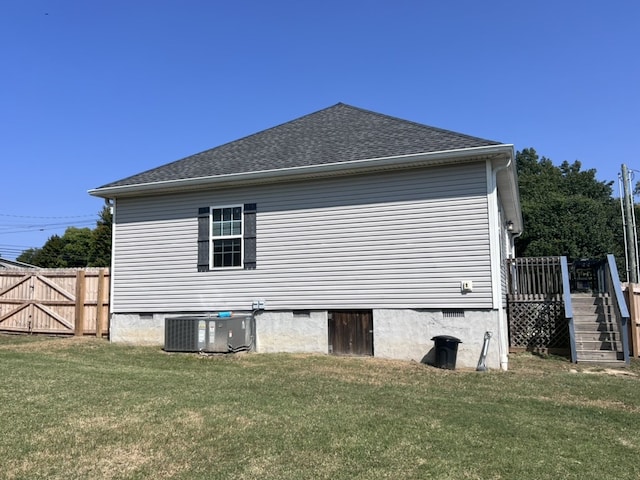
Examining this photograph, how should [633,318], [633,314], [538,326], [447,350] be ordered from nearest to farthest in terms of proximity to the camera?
[447,350] < [633,318] < [633,314] < [538,326]

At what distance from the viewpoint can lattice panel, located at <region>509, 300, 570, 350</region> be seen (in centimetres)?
1098

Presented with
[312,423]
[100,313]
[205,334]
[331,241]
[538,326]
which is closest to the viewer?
[312,423]

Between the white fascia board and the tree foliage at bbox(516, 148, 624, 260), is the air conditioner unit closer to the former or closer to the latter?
the white fascia board

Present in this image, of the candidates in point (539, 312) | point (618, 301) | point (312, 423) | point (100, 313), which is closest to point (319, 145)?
point (539, 312)

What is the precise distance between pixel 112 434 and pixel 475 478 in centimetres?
331

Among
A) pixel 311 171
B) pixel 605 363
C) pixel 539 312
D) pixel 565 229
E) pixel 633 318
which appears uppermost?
pixel 565 229

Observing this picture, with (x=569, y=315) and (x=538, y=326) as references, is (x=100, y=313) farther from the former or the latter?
(x=569, y=315)

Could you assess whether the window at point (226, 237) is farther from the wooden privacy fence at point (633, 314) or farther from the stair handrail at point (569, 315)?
the wooden privacy fence at point (633, 314)

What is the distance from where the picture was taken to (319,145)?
11.6 meters

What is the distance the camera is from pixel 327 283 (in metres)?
10.4

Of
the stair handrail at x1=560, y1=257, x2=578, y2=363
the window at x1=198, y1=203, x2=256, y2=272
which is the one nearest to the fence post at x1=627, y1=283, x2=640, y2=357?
the stair handrail at x1=560, y1=257, x2=578, y2=363

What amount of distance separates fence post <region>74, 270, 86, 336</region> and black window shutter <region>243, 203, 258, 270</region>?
4.72 metres

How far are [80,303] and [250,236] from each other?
16.7ft

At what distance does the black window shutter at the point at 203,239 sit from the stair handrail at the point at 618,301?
873 centimetres
